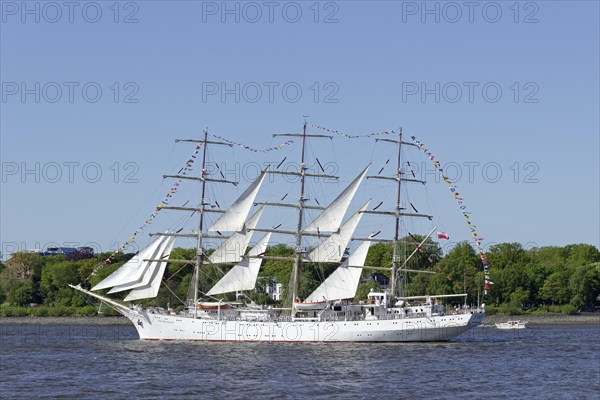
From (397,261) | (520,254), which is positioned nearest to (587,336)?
(397,261)

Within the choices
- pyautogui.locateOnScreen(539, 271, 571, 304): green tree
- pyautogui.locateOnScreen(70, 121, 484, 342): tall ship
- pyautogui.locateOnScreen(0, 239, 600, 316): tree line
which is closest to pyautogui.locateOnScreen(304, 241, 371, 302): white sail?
pyautogui.locateOnScreen(70, 121, 484, 342): tall ship

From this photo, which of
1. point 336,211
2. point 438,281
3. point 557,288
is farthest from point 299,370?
point 557,288

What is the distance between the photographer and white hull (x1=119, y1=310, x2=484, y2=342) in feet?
285

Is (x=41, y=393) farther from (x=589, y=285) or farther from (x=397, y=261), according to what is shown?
(x=589, y=285)

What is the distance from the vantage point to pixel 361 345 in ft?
274

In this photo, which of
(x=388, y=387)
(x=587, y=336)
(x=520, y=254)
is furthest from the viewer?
(x=520, y=254)

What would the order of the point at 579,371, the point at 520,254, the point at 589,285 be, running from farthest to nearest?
the point at 520,254 → the point at 589,285 → the point at 579,371

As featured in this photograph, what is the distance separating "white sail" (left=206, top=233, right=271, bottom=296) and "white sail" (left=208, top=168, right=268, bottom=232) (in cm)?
310

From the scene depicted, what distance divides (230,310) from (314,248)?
972cm

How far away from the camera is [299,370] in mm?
60656

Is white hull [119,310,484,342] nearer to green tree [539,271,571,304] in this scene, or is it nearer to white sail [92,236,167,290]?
white sail [92,236,167,290]

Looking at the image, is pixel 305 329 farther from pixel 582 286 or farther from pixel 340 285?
pixel 582 286

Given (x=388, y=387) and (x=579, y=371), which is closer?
(x=388, y=387)

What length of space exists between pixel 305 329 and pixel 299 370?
90.8 ft
